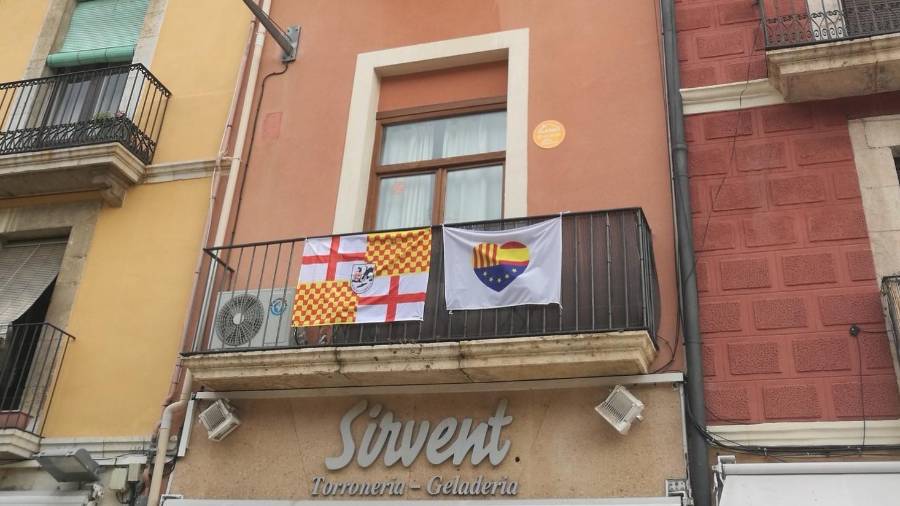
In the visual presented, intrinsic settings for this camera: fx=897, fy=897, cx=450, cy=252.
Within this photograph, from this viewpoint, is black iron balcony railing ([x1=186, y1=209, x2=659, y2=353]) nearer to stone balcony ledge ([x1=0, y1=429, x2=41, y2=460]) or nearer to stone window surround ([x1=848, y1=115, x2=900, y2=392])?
stone window surround ([x1=848, y1=115, x2=900, y2=392])

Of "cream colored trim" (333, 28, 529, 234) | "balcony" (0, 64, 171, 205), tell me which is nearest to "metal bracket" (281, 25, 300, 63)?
"cream colored trim" (333, 28, 529, 234)

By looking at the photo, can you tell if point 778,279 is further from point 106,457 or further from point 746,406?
point 106,457

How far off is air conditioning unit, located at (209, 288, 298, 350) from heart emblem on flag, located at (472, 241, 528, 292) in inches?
74.0

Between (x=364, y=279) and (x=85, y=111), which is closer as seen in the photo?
(x=364, y=279)

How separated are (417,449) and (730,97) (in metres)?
4.32

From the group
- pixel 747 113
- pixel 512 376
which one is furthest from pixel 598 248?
pixel 747 113

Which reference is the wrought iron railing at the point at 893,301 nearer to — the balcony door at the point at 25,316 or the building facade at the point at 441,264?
the building facade at the point at 441,264

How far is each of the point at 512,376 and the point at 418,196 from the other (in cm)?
262

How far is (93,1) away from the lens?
12.3 meters

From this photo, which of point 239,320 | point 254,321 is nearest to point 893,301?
point 254,321

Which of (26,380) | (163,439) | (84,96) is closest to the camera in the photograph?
(163,439)

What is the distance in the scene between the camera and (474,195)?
9.21 m

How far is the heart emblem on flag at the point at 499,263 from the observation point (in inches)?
307

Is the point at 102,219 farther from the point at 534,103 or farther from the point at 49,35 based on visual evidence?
the point at 534,103
